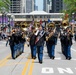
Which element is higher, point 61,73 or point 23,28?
point 23,28

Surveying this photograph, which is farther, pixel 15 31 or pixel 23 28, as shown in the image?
pixel 23 28

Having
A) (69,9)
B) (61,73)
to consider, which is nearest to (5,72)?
(61,73)

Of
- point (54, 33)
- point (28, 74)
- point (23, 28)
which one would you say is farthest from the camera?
point (23, 28)

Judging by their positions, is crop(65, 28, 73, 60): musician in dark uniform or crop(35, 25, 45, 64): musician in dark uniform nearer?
crop(35, 25, 45, 64): musician in dark uniform

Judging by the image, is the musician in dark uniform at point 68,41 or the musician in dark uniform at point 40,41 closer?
the musician in dark uniform at point 40,41

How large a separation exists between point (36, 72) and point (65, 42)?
289 inches

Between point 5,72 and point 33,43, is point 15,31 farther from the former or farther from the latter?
point 5,72

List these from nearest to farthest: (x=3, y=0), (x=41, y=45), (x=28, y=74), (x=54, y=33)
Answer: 1. (x=28, y=74)
2. (x=41, y=45)
3. (x=54, y=33)
4. (x=3, y=0)

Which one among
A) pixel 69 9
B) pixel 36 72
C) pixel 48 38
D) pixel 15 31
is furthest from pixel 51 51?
pixel 69 9

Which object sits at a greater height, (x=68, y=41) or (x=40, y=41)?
(x=40, y=41)

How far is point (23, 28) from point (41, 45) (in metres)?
5.82

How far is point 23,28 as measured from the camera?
79.7ft

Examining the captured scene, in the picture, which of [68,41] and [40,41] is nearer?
[40,41]

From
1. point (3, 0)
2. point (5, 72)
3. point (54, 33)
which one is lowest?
point (5, 72)
